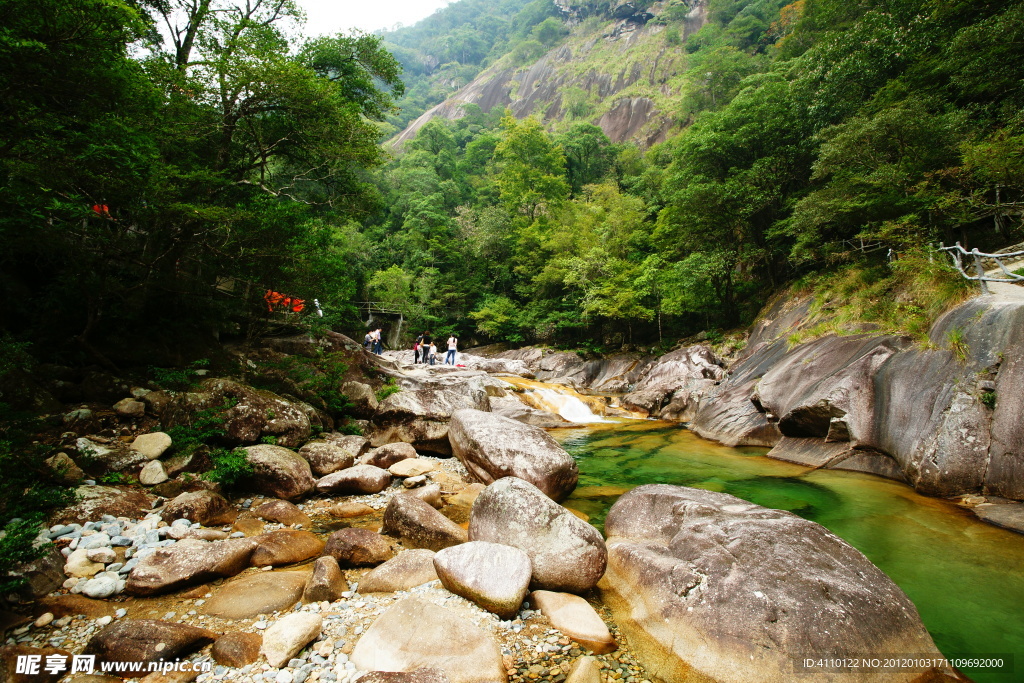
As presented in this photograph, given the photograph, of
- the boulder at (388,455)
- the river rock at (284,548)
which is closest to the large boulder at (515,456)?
the boulder at (388,455)

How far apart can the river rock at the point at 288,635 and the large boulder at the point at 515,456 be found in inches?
154

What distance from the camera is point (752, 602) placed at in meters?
3.26

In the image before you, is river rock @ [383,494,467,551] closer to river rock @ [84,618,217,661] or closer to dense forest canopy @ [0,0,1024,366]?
river rock @ [84,618,217,661]

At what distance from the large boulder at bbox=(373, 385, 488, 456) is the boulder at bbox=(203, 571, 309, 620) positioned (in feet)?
17.6

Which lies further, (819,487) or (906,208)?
(906,208)

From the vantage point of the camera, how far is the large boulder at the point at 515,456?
6863 mm

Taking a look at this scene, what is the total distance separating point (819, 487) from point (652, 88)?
6636 cm

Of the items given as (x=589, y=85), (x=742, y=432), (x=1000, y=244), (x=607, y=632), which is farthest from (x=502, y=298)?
(x=589, y=85)

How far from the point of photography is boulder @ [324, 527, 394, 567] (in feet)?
14.8

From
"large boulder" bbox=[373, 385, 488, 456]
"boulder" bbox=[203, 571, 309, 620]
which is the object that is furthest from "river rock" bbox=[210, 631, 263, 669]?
"large boulder" bbox=[373, 385, 488, 456]

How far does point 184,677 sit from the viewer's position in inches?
111

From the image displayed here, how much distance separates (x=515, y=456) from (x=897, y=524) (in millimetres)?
5474

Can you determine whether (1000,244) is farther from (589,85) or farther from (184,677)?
(589,85)

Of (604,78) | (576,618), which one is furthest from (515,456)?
(604,78)
